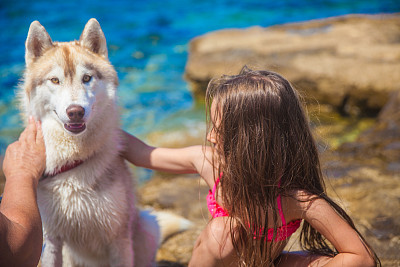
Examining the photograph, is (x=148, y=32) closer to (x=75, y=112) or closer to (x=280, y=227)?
(x=75, y=112)

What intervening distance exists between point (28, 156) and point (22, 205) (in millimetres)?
370

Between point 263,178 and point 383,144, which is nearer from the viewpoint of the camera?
point 263,178

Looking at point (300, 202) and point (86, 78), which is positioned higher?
point (86, 78)

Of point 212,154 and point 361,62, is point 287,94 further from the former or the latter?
point 361,62

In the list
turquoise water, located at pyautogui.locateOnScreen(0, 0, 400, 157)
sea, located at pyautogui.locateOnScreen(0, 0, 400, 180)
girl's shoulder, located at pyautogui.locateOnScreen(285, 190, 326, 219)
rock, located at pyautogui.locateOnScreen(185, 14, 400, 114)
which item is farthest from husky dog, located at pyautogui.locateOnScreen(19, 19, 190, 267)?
turquoise water, located at pyautogui.locateOnScreen(0, 0, 400, 157)

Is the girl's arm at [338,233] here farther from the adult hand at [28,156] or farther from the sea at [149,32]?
the sea at [149,32]

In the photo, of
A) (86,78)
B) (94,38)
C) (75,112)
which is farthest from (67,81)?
(94,38)

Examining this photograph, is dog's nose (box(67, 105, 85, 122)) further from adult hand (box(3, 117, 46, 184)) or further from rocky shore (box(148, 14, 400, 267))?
rocky shore (box(148, 14, 400, 267))

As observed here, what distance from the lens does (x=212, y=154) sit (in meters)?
1.78

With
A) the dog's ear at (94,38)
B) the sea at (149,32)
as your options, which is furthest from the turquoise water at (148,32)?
the dog's ear at (94,38)

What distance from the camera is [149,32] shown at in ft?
32.4

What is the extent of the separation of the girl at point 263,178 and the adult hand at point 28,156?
0.76 metres

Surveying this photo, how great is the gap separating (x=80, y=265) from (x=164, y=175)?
1.96 meters

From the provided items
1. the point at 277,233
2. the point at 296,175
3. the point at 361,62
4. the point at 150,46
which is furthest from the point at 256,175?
the point at 150,46
